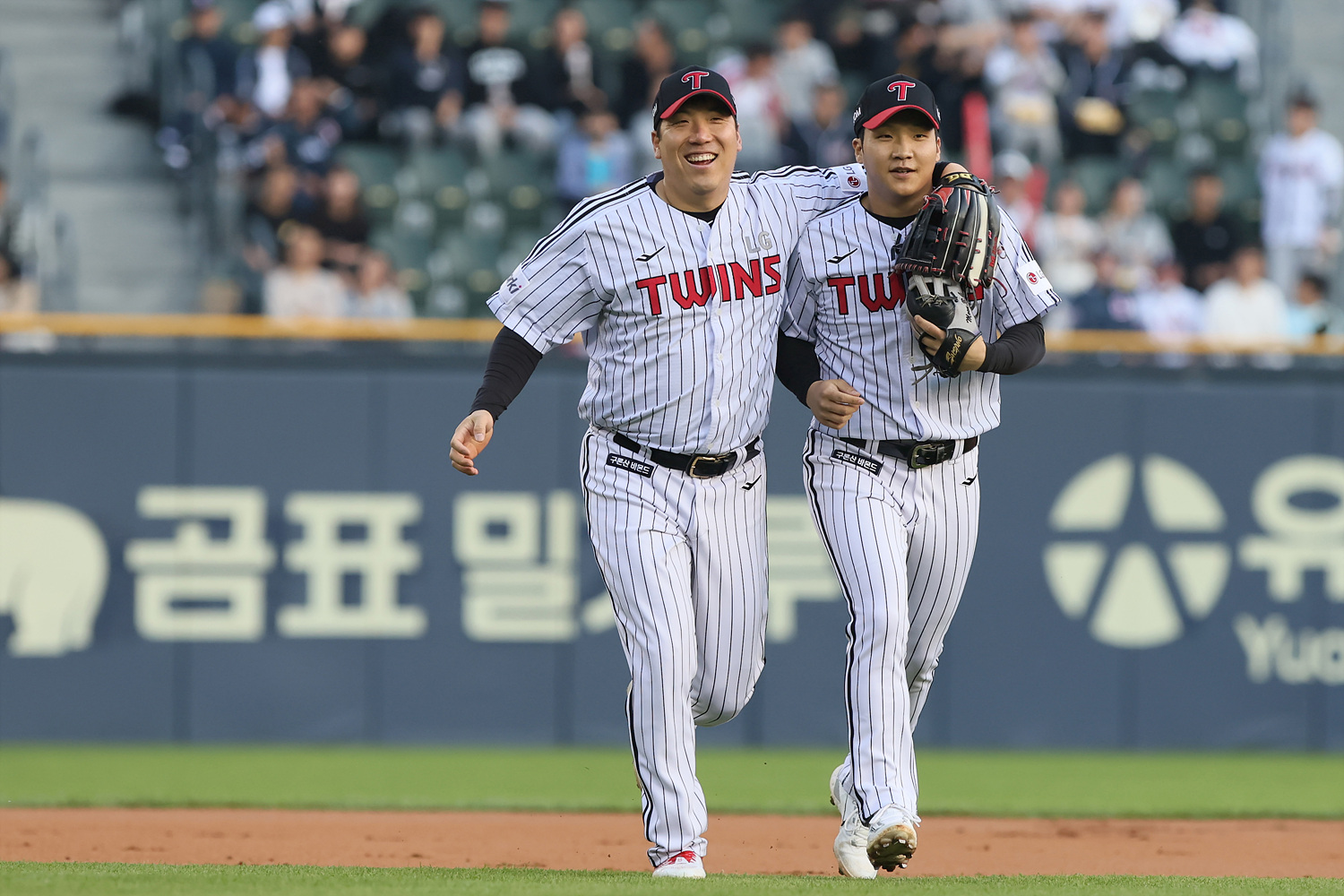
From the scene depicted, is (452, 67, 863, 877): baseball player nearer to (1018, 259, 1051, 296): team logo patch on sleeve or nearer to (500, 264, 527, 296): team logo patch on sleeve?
(500, 264, 527, 296): team logo patch on sleeve

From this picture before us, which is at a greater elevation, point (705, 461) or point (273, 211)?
point (273, 211)

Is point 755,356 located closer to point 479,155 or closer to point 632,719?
point 632,719

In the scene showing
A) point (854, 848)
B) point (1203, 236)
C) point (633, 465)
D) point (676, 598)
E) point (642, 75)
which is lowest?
point (854, 848)

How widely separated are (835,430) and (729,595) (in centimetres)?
51

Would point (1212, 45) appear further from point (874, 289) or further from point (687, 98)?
point (687, 98)

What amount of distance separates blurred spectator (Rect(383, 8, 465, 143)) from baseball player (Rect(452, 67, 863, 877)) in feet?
19.6

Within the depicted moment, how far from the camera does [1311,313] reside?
9.16 metres

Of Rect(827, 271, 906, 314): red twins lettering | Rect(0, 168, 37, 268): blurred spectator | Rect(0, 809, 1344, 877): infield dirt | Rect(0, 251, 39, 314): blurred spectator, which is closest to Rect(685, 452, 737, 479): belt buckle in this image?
Rect(827, 271, 906, 314): red twins lettering

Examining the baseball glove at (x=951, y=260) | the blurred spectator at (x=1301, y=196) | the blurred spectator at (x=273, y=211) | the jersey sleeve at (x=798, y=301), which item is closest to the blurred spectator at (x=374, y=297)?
the blurred spectator at (x=273, y=211)

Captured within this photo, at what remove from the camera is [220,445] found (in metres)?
7.54

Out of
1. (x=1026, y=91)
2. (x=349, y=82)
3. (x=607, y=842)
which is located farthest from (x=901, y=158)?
(x=1026, y=91)

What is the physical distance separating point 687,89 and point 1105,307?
219 inches

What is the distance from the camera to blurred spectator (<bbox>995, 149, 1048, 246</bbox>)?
380 inches

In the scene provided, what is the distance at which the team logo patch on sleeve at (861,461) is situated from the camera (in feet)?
14.0
